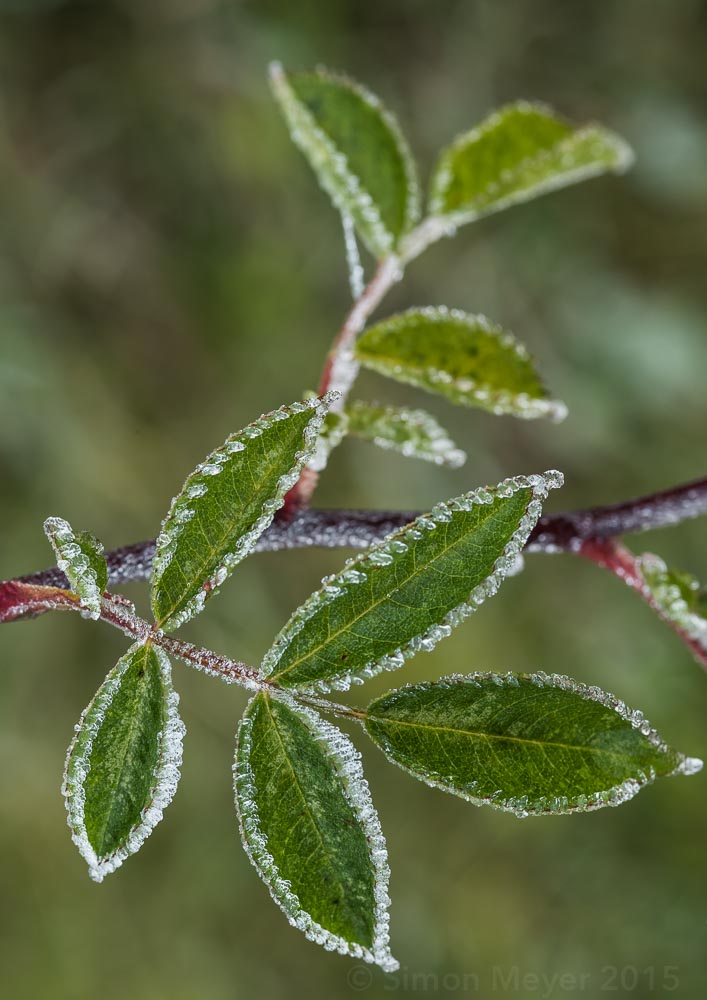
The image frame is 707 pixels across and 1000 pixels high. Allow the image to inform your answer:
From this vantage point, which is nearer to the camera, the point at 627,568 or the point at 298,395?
the point at 627,568

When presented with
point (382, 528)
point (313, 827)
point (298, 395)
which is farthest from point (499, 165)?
point (298, 395)

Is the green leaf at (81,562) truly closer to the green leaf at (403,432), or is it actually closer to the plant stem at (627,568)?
A: the green leaf at (403,432)

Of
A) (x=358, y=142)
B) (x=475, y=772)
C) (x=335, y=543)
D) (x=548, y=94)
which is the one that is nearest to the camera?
(x=475, y=772)

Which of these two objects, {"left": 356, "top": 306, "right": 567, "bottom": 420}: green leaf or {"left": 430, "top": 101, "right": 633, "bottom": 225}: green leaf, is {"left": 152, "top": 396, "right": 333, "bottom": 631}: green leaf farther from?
{"left": 430, "top": 101, "right": 633, "bottom": 225}: green leaf

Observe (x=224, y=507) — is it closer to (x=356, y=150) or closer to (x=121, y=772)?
(x=121, y=772)

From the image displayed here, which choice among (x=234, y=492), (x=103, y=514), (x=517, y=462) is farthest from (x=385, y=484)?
(x=234, y=492)

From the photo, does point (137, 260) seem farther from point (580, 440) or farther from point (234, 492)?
point (234, 492)

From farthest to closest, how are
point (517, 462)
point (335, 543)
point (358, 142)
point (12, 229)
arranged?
point (517, 462), point (12, 229), point (358, 142), point (335, 543)
